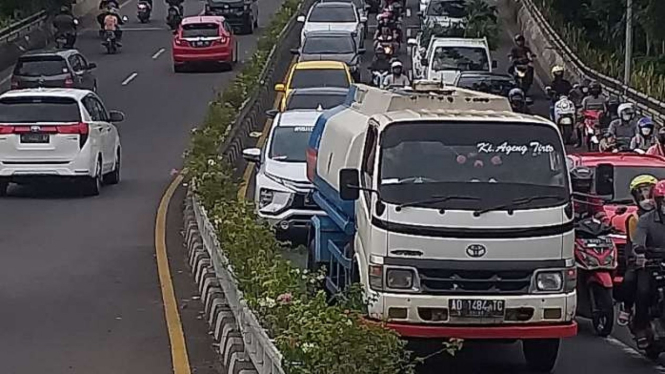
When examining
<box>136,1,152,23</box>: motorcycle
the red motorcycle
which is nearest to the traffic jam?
the red motorcycle

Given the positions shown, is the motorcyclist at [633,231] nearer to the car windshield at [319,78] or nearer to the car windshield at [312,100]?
the car windshield at [312,100]

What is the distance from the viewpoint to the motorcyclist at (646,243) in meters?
14.5

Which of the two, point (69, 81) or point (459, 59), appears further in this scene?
point (459, 59)

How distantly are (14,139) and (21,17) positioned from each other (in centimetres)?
2807

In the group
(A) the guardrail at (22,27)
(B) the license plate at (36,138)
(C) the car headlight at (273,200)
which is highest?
(C) the car headlight at (273,200)

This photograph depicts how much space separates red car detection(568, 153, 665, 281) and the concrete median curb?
437 cm

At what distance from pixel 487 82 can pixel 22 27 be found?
2081 cm

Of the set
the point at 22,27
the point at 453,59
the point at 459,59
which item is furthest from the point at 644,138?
the point at 22,27

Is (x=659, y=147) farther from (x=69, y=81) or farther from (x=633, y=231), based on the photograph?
(x=69, y=81)

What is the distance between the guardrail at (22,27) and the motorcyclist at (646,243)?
36.6 metres

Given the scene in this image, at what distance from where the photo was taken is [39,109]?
2761 centimetres

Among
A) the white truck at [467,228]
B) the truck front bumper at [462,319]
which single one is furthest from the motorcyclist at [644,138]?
the truck front bumper at [462,319]

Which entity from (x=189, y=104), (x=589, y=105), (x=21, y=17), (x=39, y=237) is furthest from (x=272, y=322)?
(x=21, y=17)

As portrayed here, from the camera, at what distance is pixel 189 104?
41875mm
